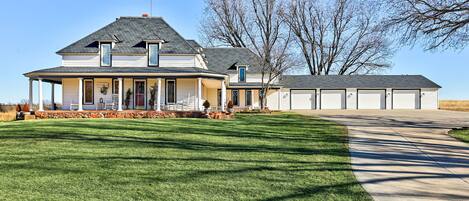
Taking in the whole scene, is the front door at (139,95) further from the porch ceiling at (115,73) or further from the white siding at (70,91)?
the white siding at (70,91)

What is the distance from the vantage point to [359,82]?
157 ft

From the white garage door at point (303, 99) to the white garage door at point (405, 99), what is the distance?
9182 millimetres

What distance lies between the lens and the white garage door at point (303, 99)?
4688 cm

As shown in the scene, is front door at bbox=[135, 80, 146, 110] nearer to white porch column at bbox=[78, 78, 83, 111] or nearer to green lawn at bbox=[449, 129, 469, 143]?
white porch column at bbox=[78, 78, 83, 111]

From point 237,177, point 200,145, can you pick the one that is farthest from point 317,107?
point 237,177

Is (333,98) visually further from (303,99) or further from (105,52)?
(105,52)

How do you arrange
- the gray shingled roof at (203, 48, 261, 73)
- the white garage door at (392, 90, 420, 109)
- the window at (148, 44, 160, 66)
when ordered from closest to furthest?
1. the window at (148, 44, 160, 66)
2. the gray shingled roof at (203, 48, 261, 73)
3. the white garage door at (392, 90, 420, 109)

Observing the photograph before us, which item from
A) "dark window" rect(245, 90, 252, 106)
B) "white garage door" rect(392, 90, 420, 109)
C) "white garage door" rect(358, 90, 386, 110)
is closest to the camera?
"dark window" rect(245, 90, 252, 106)

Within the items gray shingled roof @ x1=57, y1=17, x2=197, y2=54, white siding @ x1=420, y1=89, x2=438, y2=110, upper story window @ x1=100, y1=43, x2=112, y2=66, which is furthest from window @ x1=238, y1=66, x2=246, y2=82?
white siding @ x1=420, y1=89, x2=438, y2=110

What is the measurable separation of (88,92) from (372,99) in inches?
1285

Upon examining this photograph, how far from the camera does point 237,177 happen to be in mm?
7051

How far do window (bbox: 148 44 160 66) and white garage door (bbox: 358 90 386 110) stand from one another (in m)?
28.2

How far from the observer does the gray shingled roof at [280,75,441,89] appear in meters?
46.9

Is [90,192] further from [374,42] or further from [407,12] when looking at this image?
[374,42]
